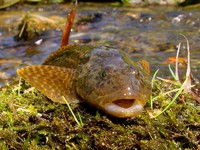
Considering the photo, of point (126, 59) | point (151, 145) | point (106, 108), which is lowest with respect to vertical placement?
point (151, 145)

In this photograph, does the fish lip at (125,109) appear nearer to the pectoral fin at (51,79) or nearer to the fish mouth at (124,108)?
the fish mouth at (124,108)

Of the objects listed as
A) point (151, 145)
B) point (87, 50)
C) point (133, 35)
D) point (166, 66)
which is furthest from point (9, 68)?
point (151, 145)

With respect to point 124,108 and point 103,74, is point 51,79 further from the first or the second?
point 124,108

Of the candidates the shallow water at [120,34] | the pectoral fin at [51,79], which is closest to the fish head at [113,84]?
the pectoral fin at [51,79]

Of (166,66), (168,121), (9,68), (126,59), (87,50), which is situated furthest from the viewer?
(9,68)

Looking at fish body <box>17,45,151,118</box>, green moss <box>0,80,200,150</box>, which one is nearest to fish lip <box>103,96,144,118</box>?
fish body <box>17,45,151,118</box>

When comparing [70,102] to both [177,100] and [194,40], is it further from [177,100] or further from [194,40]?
[194,40]

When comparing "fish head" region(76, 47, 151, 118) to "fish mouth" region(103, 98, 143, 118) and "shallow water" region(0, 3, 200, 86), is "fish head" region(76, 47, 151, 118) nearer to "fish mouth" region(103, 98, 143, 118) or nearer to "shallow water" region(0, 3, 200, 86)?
"fish mouth" region(103, 98, 143, 118)

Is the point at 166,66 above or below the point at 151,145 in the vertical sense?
below
